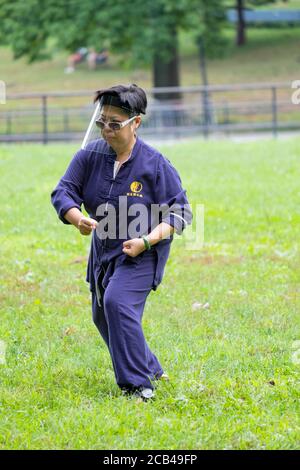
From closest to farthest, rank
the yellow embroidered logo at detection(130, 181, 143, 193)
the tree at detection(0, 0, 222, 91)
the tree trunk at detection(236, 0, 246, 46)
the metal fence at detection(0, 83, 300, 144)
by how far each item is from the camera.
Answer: the yellow embroidered logo at detection(130, 181, 143, 193) < the metal fence at detection(0, 83, 300, 144) < the tree at detection(0, 0, 222, 91) < the tree trunk at detection(236, 0, 246, 46)

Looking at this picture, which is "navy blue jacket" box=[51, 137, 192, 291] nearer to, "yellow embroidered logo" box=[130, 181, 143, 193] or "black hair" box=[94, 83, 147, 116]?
"yellow embroidered logo" box=[130, 181, 143, 193]

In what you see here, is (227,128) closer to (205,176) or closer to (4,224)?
(205,176)

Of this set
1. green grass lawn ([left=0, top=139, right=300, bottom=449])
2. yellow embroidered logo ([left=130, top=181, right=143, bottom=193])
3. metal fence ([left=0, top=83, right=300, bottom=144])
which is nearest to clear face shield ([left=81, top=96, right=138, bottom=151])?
yellow embroidered logo ([left=130, top=181, right=143, bottom=193])

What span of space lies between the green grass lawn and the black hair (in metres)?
1.51

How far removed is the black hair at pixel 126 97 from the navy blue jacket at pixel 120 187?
0.23 metres

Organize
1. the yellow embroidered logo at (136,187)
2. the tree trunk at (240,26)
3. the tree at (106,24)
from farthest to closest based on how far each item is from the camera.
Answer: the tree trunk at (240,26), the tree at (106,24), the yellow embroidered logo at (136,187)

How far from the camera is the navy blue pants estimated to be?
515 centimetres

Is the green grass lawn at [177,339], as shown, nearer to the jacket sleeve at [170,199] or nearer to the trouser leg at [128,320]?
the trouser leg at [128,320]

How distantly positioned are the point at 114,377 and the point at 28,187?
8355mm

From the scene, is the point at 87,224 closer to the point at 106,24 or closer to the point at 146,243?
the point at 146,243

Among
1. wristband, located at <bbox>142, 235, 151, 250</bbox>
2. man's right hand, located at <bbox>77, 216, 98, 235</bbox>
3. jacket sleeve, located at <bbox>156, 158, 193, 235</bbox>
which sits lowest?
wristband, located at <bbox>142, 235, 151, 250</bbox>

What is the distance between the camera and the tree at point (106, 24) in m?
29.2

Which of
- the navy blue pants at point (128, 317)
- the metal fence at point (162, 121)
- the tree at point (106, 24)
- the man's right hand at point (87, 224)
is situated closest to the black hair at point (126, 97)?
the man's right hand at point (87, 224)

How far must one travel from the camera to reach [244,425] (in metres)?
4.93
